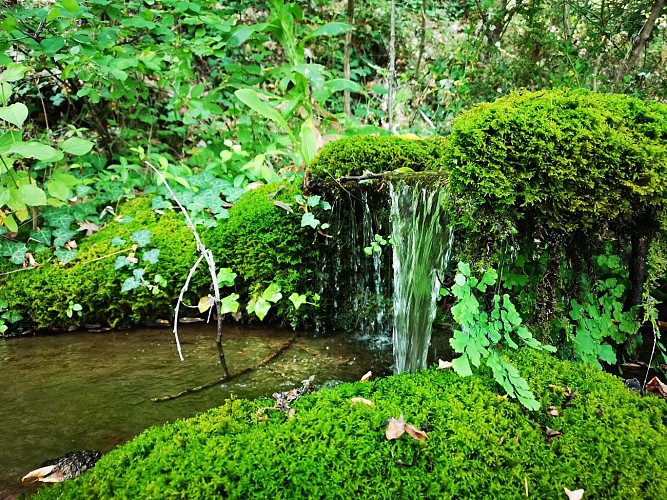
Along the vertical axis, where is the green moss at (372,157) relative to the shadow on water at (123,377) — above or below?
above

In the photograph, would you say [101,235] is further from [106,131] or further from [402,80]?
[402,80]

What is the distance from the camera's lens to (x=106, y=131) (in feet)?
18.7

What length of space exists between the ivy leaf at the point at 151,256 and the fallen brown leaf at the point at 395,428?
3.00 metres

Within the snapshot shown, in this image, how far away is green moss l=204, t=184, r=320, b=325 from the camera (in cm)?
390

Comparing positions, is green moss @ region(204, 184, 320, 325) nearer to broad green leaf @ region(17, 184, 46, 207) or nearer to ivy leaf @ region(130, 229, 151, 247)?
ivy leaf @ region(130, 229, 151, 247)

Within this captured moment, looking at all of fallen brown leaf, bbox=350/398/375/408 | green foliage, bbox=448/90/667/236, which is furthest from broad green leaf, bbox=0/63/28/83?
fallen brown leaf, bbox=350/398/375/408

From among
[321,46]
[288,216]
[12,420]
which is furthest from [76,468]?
[321,46]

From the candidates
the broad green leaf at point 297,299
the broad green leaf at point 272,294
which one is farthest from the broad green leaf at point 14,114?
the broad green leaf at point 297,299

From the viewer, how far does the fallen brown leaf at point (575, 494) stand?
1497 mm

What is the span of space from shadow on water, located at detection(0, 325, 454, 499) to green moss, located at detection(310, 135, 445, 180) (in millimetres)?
1564

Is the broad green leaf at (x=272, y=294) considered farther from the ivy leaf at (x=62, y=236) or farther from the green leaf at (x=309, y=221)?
the ivy leaf at (x=62, y=236)

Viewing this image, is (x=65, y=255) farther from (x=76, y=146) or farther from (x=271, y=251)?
(x=271, y=251)

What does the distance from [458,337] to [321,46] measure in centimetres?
793

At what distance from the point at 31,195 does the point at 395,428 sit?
305 cm
